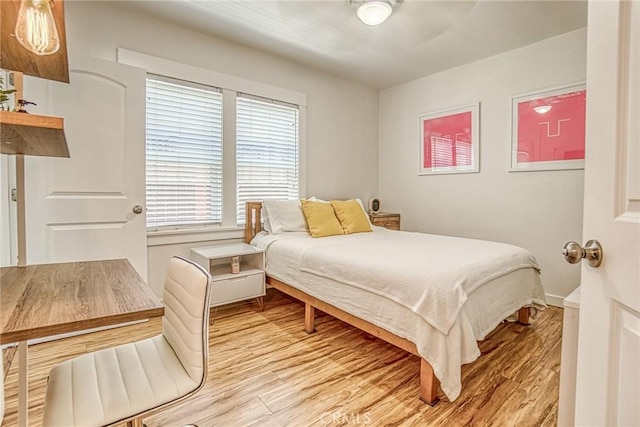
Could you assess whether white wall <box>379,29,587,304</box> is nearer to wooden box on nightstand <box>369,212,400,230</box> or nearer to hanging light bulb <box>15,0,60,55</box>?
wooden box on nightstand <box>369,212,400,230</box>

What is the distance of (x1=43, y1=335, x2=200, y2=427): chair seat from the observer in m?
0.92

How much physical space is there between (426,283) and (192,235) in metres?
2.24

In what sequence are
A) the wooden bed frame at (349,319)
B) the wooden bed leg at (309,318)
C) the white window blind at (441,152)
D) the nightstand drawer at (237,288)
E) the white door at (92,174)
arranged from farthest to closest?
the white window blind at (441,152) → the nightstand drawer at (237,288) → the wooden bed leg at (309,318) → the white door at (92,174) → the wooden bed frame at (349,319)

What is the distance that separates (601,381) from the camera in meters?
0.75

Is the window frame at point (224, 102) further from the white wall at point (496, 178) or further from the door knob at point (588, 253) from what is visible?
the door knob at point (588, 253)

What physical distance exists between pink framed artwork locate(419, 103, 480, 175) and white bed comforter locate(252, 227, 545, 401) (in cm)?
132

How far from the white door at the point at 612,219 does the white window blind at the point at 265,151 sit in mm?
2977

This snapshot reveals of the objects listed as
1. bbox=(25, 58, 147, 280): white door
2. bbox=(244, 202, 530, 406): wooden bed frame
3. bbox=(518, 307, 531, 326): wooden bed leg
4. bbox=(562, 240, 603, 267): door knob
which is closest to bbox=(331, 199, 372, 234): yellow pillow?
bbox=(244, 202, 530, 406): wooden bed frame

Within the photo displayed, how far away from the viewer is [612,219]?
0.71 meters

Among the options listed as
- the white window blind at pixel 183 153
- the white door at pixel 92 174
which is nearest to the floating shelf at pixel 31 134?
the white door at pixel 92 174

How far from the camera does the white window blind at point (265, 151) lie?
334 centimetres

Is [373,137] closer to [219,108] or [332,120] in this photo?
[332,120]

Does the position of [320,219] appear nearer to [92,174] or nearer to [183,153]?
[183,153]

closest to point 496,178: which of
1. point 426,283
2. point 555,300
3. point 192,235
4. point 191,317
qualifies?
point 555,300
